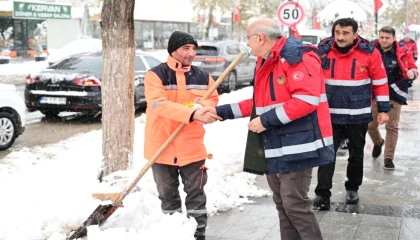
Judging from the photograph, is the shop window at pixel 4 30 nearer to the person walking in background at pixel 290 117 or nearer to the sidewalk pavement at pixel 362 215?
the sidewalk pavement at pixel 362 215

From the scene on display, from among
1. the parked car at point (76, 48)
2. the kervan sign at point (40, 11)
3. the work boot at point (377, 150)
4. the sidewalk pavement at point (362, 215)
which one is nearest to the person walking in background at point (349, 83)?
the sidewalk pavement at point (362, 215)

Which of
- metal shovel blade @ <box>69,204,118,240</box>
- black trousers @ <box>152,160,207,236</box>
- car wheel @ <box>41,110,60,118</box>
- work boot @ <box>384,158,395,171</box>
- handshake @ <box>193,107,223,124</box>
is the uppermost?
handshake @ <box>193,107,223,124</box>

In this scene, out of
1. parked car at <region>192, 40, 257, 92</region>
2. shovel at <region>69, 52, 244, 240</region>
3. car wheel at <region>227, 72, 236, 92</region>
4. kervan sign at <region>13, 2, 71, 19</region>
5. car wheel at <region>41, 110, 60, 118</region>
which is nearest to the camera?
shovel at <region>69, 52, 244, 240</region>

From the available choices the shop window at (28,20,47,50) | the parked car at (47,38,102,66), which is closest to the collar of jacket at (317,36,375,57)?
the parked car at (47,38,102,66)

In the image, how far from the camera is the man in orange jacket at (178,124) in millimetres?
4410

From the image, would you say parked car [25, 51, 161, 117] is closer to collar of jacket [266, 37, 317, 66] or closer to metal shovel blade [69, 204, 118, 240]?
metal shovel blade [69, 204, 118, 240]

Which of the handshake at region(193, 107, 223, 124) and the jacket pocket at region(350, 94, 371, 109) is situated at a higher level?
the handshake at region(193, 107, 223, 124)

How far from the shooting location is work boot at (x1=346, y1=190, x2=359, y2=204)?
5.82m

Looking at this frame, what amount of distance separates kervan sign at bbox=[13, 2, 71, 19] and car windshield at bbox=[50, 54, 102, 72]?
23.8m

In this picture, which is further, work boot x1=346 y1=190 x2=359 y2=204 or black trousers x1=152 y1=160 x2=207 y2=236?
work boot x1=346 y1=190 x2=359 y2=204

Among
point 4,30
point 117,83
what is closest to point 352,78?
point 117,83

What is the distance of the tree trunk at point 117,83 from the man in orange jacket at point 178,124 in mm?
1016

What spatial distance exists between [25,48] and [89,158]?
106 ft

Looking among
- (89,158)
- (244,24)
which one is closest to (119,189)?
(89,158)
